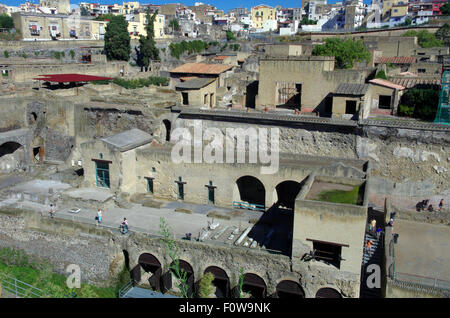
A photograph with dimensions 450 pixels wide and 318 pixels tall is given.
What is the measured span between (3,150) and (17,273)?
1338 centimetres

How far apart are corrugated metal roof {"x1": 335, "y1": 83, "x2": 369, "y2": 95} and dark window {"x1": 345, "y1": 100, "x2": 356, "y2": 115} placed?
23.0 inches

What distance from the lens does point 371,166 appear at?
2427cm

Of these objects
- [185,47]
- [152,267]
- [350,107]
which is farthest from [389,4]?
[152,267]

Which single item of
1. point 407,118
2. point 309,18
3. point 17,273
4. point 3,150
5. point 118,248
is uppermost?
point 309,18

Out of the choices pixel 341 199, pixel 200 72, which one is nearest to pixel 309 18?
pixel 200 72

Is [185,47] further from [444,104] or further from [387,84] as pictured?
[444,104]

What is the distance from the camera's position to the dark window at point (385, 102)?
98.6ft

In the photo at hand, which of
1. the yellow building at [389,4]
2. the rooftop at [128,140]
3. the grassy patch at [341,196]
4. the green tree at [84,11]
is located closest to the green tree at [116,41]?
the rooftop at [128,140]

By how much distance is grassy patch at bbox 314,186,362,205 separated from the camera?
58.9ft

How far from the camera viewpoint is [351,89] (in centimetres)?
2703

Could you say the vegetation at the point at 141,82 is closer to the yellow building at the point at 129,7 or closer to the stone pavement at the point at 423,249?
the stone pavement at the point at 423,249

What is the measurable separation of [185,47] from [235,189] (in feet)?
186

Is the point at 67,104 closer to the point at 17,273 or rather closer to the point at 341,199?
the point at 17,273

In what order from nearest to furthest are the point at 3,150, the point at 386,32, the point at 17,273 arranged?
the point at 17,273, the point at 3,150, the point at 386,32
